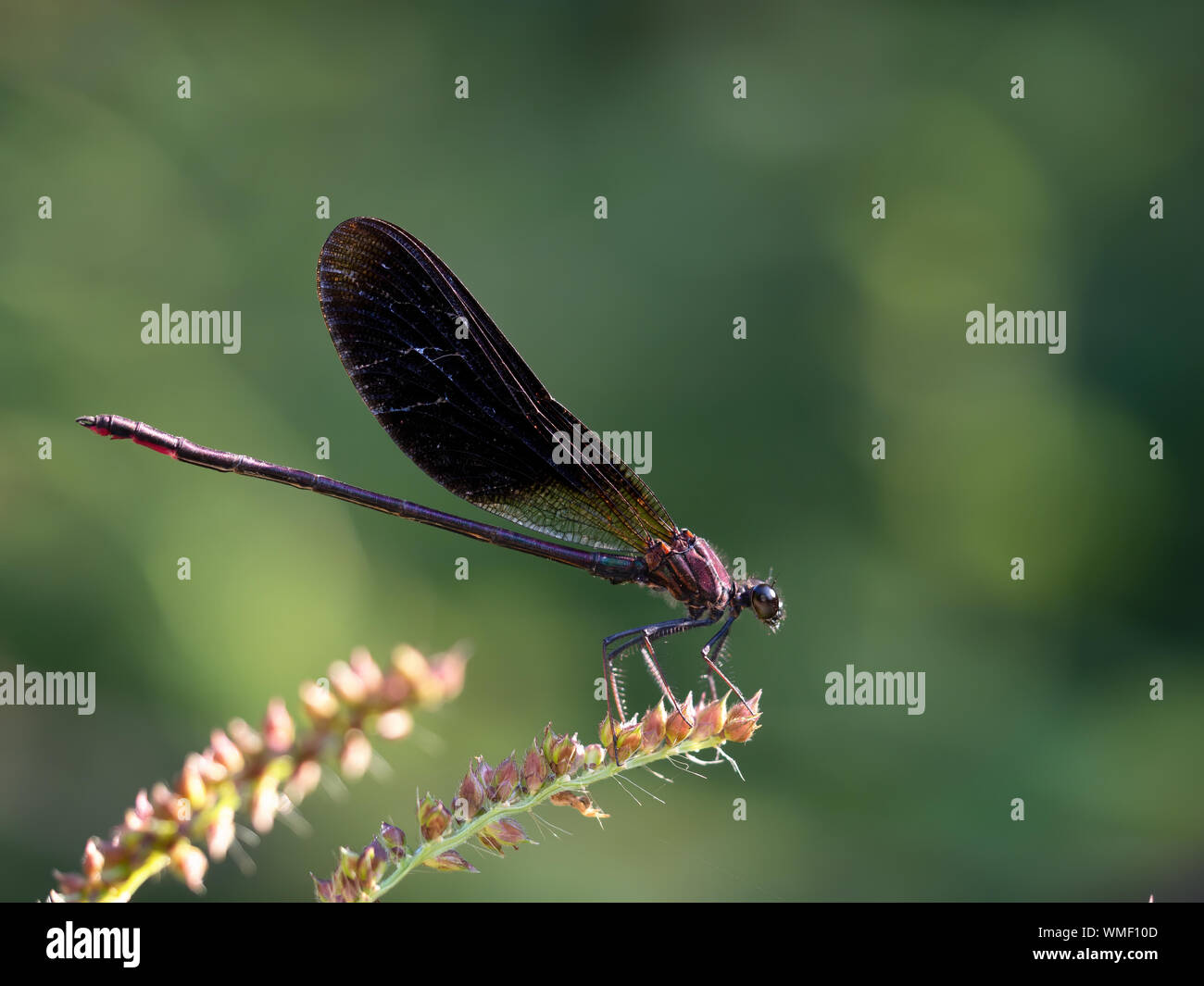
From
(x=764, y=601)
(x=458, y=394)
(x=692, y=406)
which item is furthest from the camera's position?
(x=692, y=406)

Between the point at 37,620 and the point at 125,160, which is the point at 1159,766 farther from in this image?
the point at 125,160

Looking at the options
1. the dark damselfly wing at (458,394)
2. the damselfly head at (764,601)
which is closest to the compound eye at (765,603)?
the damselfly head at (764,601)

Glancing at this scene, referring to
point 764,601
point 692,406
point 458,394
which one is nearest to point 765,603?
point 764,601

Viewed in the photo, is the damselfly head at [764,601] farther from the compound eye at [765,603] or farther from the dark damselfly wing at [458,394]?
the dark damselfly wing at [458,394]

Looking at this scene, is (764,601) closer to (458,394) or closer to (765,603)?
(765,603)

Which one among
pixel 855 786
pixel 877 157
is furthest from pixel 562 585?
pixel 877 157

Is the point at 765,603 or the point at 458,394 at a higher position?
the point at 458,394

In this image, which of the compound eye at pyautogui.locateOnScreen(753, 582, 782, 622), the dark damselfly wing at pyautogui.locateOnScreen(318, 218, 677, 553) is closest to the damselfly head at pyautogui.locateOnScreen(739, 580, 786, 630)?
the compound eye at pyautogui.locateOnScreen(753, 582, 782, 622)

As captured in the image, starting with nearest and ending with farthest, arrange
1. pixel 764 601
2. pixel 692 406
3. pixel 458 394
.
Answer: pixel 764 601
pixel 458 394
pixel 692 406
